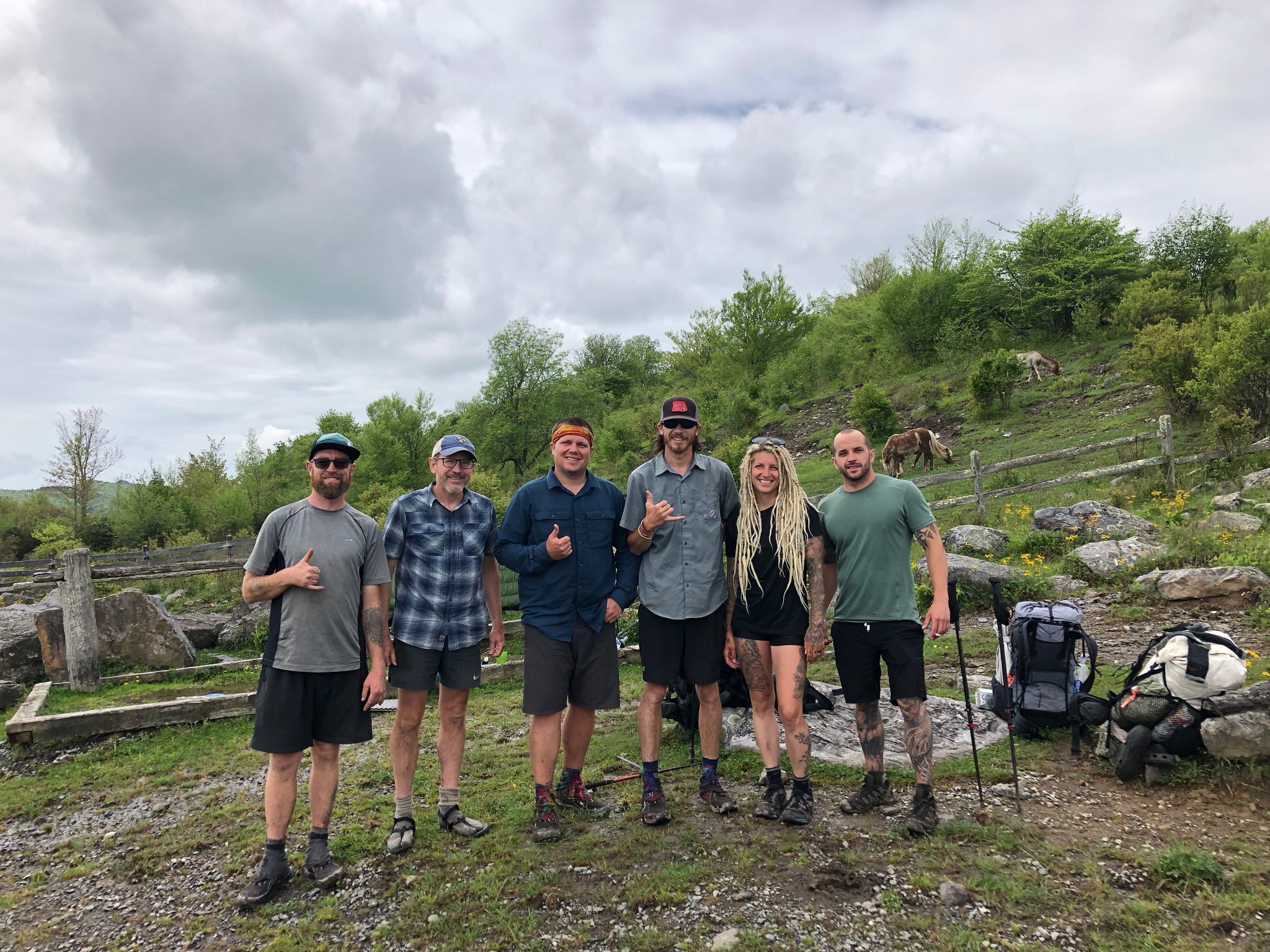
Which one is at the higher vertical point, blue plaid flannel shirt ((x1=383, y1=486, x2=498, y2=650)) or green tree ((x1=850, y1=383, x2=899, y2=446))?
green tree ((x1=850, y1=383, x2=899, y2=446))

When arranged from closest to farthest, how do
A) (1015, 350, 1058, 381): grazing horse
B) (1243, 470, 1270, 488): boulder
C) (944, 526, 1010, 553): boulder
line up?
(944, 526, 1010, 553): boulder, (1243, 470, 1270, 488): boulder, (1015, 350, 1058, 381): grazing horse

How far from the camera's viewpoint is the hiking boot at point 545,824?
3.81 meters

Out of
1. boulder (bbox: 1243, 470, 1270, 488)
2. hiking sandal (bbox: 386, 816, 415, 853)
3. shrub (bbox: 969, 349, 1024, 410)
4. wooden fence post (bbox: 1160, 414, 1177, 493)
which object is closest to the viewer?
hiking sandal (bbox: 386, 816, 415, 853)

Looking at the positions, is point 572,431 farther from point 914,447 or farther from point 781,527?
point 914,447

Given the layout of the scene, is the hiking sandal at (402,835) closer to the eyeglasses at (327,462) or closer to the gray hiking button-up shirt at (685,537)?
the gray hiking button-up shirt at (685,537)

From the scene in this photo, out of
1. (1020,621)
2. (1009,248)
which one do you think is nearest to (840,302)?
(1009,248)

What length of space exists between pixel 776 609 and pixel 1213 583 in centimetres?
635

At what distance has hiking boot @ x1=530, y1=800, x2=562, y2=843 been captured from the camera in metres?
3.81

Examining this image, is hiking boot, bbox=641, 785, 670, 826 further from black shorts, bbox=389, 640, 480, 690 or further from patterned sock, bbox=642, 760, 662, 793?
black shorts, bbox=389, 640, 480, 690

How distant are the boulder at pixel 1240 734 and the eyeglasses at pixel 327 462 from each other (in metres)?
4.98

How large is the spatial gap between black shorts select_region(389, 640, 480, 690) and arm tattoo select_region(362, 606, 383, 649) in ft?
0.65

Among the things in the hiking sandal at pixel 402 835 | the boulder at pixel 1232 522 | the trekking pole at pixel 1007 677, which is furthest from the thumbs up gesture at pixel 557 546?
the boulder at pixel 1232 522

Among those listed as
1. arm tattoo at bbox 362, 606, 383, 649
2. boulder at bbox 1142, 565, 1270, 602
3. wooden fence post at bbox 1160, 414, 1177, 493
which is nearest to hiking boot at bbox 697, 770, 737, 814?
arm tattoo at bbox 362, 606, 383, 649

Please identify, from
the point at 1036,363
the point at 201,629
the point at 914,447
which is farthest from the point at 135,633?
the point at 1036,363
